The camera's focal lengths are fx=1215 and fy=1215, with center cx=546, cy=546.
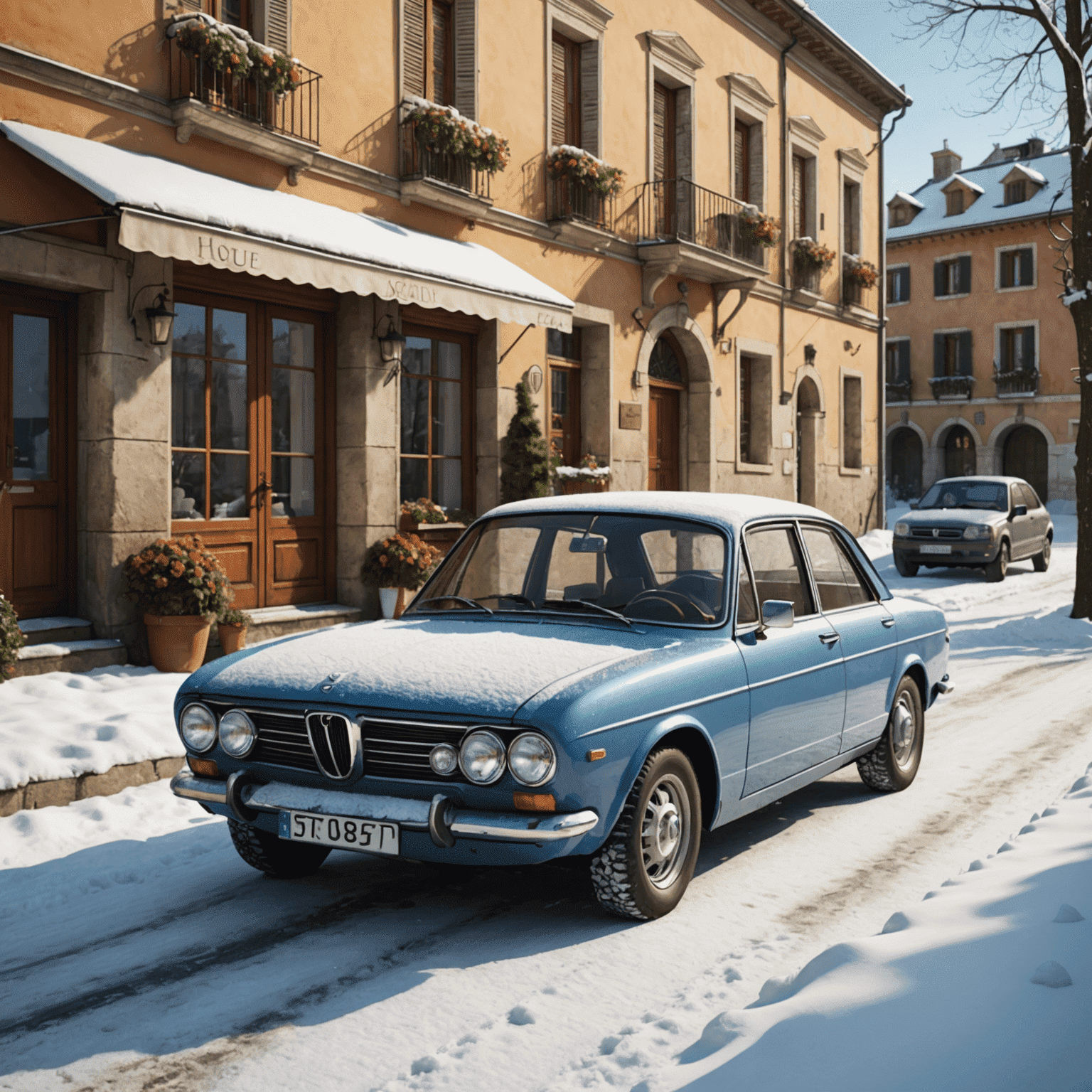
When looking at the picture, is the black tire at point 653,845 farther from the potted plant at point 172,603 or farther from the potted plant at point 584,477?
the potted plant at point 584,477

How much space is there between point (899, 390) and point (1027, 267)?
6.68 metres

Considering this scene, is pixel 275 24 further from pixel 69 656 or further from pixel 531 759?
pixel 531 759

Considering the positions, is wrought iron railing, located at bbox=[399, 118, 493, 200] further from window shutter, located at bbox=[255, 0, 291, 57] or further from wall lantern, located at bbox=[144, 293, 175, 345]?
wall lantern, located at bbox=[144, 293, 175, 345]

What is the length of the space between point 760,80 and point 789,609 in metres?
18.1

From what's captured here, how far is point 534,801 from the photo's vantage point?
4129 millimetres

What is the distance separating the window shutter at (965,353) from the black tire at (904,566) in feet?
97.3

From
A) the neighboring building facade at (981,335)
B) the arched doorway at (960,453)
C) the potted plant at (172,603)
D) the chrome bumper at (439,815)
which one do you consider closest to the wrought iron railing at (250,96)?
the potted plant at (172,603)

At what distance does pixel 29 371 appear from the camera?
9.84m

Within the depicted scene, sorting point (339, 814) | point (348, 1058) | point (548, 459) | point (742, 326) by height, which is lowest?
point (348, 1058)

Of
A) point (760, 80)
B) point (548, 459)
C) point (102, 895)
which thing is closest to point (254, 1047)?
point (102, 895)

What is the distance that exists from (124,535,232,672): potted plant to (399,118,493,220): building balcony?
5311mm

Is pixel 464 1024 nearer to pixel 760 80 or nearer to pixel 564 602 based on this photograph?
pixel 564 602

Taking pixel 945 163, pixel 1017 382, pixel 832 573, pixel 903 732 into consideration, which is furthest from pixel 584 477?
pixel 945 163

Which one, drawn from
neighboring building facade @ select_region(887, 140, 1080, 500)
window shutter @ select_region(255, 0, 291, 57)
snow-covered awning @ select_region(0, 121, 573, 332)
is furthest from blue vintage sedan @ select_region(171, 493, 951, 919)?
neighboring building facade @ select_region(887, 140, 1080, 500)
